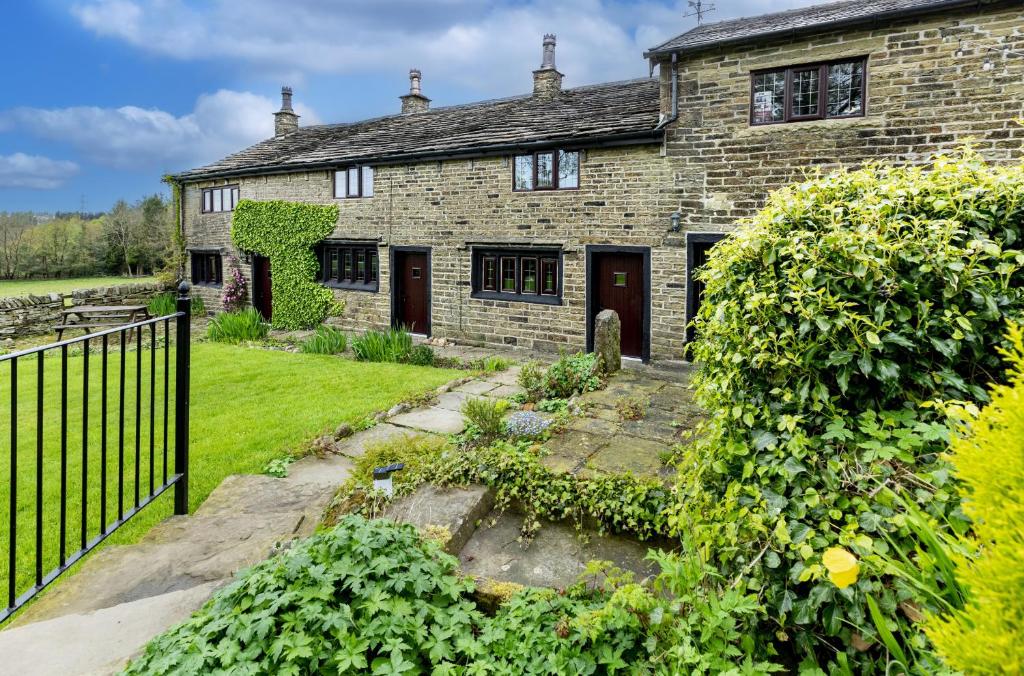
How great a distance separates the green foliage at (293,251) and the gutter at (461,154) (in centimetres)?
104

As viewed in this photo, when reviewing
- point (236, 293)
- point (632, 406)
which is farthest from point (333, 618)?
point (236, 293)

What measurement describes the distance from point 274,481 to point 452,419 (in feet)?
7.33

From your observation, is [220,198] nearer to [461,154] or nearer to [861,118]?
[461,154]

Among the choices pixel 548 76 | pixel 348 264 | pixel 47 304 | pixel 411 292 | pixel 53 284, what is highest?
pixel 548 76

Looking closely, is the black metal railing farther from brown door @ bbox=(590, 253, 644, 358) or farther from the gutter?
brown door @ bbox=(590, 253, 644, 358)

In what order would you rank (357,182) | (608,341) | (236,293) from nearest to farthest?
(608,341)
(357,182)
(236,293)

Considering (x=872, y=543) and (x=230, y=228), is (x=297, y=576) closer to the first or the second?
(x=872, y=543)

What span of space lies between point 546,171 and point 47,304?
54.8 feet

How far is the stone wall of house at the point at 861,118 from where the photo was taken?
28.5 ft

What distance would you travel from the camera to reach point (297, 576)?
2.78 metres

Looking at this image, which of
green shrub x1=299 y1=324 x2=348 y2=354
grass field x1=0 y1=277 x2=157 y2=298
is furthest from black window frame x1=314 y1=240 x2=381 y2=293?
grass field x1=0 y1=277 x2=157 y2=298

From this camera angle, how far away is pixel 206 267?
72.2ft

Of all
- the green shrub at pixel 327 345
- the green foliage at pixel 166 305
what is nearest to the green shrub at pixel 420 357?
the green shrub at pixel 327 345

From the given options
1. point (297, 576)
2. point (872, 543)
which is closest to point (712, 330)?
point (872, 543)
